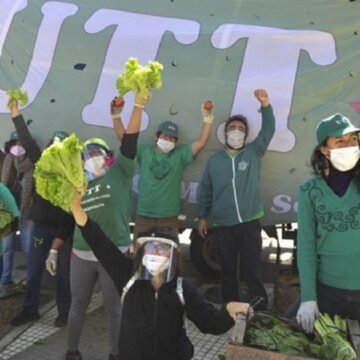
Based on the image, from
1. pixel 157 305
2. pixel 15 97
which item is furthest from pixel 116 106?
pixel 157 305

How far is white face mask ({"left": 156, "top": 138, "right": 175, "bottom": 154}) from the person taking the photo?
464 cm

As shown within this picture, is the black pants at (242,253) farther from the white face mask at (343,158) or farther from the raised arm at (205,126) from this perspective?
the white face mask at (343,158)

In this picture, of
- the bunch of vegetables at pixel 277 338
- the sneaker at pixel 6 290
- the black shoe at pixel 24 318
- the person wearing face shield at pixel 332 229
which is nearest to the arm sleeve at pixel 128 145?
the person wearing face shield at pixel 332 229

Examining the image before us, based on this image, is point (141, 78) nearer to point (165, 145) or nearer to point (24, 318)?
point (165, 145)

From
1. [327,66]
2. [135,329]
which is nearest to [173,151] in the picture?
[327,66]

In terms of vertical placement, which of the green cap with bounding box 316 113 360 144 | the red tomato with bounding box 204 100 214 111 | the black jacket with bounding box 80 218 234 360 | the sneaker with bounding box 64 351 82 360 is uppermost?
the red tomato with bounding box 204 100 214 111

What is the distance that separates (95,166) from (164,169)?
1033mm

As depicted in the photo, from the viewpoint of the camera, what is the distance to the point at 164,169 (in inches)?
181

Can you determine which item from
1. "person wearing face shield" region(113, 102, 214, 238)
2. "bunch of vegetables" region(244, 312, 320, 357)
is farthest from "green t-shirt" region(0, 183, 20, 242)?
"bunch of vegetables" region(244, 312, 320, 357)

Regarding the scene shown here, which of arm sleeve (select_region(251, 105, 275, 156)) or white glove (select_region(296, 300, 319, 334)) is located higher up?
arm sleeve (select_region(251, 105, 275, 156))

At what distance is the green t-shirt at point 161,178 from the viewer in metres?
4.63

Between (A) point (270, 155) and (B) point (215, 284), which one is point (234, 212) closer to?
(A) point (270, 155)

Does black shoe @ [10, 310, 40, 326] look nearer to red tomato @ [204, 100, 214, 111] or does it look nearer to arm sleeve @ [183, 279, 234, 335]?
red tomato @ [204, 100, 214, 111]

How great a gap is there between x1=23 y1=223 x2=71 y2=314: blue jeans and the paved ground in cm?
19
